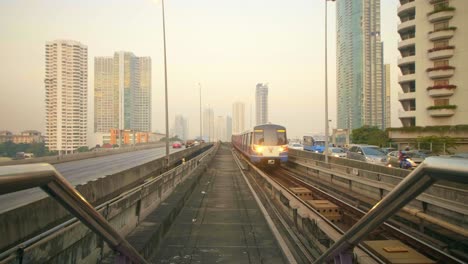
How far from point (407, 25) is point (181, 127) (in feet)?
443

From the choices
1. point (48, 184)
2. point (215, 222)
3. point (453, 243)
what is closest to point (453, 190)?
point (453, 243)

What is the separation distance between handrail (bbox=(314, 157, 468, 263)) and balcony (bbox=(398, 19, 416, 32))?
2602 inches

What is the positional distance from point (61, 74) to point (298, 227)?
40334 millimetres

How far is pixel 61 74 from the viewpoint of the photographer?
42594 millimetres

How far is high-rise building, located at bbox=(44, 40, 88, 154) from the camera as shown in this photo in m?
37.2

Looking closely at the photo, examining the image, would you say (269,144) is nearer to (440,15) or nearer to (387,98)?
(440,15)

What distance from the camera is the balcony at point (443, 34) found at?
181 ft

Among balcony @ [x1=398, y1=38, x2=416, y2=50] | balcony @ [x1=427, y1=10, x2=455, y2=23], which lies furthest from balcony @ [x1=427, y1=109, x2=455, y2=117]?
balcony @ [x1=427, y1=10, x2=455, y2=23]

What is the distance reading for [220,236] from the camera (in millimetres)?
8883

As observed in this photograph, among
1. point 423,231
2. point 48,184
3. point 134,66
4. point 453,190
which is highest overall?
point 134,66

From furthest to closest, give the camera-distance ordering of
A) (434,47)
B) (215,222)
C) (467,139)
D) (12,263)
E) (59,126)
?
(434,47)
(467,139)
(59,126)
(215,222)
(12,263)

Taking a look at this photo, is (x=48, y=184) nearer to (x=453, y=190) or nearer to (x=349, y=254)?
(x=349, y=254)

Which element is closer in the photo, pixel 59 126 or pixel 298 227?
pixel 298 227

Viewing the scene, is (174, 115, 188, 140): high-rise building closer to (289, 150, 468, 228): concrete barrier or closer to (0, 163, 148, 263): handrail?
(289, 150, 468, 228): concrete barrier
